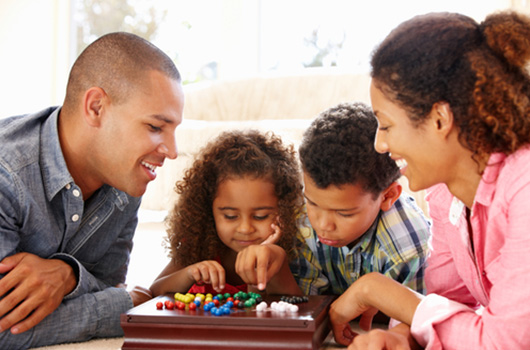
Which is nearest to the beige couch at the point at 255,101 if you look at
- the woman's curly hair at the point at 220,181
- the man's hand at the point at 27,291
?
the woman's curly hair at the point at 220,181

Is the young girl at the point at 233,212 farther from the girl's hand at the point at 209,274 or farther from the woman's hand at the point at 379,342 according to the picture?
the woman's hand at the point at 379,342

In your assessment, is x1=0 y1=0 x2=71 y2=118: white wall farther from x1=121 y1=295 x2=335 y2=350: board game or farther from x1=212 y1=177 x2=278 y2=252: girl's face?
x1=121 y1=295 x2=335 y2=350: board game

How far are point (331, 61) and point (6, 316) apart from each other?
123 inches

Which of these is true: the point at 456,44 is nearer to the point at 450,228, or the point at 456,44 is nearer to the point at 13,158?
the point at 450,228

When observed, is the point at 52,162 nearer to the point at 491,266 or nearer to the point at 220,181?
the point at 220,181

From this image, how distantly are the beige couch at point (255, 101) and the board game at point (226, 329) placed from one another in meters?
Result: 1.96

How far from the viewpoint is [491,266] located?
0.98 m

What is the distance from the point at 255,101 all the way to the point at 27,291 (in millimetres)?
2568

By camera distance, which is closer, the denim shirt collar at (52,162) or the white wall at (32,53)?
the denim shirt collar at (52,162)

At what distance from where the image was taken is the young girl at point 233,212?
1.38m

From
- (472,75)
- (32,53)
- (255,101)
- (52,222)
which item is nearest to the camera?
(472,75)

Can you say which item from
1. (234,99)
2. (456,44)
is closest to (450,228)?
(456,44)

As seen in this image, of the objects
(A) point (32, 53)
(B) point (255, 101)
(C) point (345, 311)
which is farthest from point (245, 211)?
(A) point (32, 53)

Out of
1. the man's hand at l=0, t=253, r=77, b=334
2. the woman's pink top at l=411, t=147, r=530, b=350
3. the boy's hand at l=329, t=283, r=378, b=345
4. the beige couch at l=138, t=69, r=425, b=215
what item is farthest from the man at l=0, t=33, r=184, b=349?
the beige couch at l=138, t=69, r=425, b=215
